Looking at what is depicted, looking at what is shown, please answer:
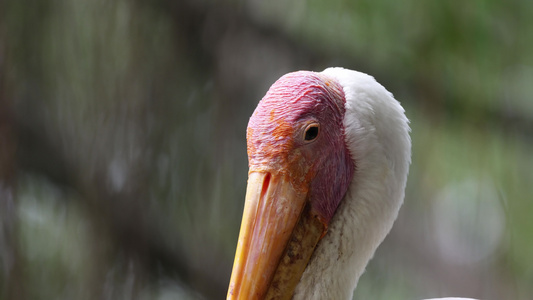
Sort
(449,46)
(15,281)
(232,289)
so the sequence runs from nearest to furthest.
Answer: (232,289) → (15,281) → (449,46)

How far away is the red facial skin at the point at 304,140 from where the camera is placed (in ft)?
3.02

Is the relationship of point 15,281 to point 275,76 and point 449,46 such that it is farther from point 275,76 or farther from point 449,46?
point 449,46

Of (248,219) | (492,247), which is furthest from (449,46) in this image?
(248,219)

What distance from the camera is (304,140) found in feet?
3.09

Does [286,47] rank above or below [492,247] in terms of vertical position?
above

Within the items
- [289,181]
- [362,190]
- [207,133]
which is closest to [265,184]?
[289,181]

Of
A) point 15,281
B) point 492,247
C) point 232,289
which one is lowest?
point 15,281

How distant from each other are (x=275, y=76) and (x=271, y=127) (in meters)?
1.26

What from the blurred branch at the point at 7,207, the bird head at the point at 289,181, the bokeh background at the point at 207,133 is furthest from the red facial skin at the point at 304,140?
the blurred branch at the point at 7,207

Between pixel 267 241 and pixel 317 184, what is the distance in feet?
0.44

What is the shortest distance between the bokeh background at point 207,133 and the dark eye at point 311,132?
3.89ft

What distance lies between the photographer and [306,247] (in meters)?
0.96

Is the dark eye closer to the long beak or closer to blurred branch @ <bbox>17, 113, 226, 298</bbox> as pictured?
the long beak

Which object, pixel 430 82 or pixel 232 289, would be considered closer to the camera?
pixel 232 289
